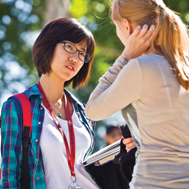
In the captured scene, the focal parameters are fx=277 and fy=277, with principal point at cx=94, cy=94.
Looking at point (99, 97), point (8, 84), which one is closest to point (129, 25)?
point (99, 97)

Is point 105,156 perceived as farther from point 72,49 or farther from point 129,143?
point 72,49

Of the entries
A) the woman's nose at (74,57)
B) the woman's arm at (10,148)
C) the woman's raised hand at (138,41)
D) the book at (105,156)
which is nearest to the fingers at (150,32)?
the woman's raised hand at (138,41)

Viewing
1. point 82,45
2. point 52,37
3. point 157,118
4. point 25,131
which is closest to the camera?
point 157,118

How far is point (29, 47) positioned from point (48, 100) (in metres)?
8.85

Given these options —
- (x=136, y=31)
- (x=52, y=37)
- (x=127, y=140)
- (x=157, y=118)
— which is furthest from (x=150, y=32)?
(x=52, y=37)

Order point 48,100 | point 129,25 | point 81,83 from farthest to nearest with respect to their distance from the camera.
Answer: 1. point 81,83
2. point 48,100
3. point 129,25

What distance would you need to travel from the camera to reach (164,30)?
5.21 feet

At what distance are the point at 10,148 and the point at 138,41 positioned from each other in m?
1.21

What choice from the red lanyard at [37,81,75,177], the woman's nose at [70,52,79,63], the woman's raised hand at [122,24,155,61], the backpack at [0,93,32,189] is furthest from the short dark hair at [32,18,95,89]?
the woman's raised hand at [122,24,155,61]

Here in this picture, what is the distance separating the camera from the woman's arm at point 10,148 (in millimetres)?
2023

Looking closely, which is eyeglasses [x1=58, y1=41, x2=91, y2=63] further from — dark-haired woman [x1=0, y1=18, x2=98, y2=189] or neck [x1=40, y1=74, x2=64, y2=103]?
neck [x1=40, y1=74, x2=64, y2=103]

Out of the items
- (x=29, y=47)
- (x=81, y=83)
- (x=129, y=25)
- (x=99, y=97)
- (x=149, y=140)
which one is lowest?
(x=149, y=140)

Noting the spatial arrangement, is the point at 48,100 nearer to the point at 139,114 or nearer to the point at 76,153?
the point at 76,153

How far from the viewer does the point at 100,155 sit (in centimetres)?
237
